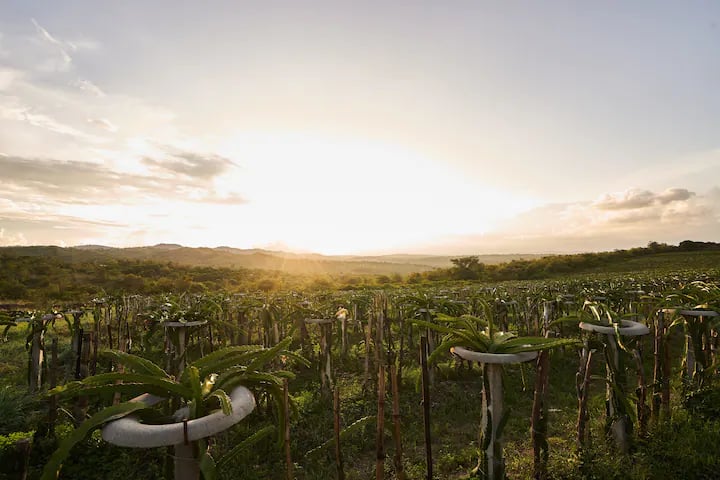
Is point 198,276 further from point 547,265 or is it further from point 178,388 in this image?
point 178,388

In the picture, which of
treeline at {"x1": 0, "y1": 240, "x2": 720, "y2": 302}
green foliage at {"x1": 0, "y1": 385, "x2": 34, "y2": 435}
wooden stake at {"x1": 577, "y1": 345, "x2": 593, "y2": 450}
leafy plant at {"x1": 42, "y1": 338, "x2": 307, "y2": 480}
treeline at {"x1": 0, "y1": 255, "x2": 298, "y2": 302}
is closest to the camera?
leafy plant at {"x1": 42, "y1": 338, "x2": 307, "y2": 480}

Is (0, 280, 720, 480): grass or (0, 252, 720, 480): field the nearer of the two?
(0, 252, 720, 480): field

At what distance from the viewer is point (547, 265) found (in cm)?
5219

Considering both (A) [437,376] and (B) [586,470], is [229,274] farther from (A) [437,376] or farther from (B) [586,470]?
(B) [586,470]

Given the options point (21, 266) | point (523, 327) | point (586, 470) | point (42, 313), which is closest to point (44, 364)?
point (42, 313)

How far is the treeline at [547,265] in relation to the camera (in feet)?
166

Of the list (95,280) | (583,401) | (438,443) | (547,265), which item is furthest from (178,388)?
(547,265)

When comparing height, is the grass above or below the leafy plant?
below

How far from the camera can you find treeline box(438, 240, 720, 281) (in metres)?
50.6

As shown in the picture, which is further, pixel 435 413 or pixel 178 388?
pixel 435 413

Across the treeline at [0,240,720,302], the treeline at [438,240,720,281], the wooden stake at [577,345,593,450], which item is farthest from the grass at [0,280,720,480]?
the treeline at [438,240,720,281]

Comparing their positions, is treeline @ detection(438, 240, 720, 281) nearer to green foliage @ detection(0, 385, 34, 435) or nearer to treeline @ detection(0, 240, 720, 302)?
treeline @ detection(0, 240, 720, 302)

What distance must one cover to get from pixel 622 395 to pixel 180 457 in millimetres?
5376

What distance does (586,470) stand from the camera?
190 inches
